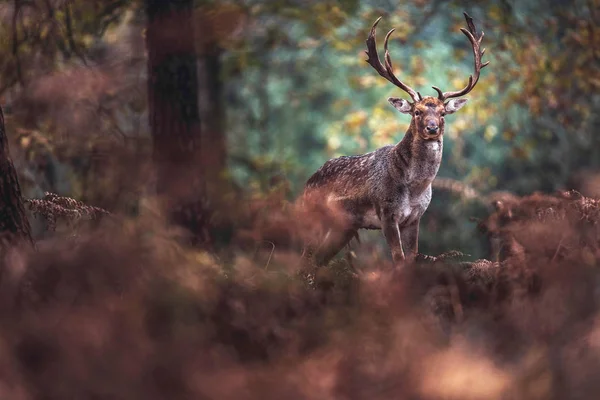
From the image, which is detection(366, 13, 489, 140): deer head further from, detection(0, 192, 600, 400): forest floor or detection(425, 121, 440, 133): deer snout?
detection(0, 192, 600, 400): forest floor

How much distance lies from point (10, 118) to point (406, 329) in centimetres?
850

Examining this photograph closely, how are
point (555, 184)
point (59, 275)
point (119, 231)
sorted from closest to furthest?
point (59, 275)
point (119, 231)
point (555, 184)

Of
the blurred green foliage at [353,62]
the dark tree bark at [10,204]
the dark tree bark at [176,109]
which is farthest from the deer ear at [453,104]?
the dark tree bark at [10,204]

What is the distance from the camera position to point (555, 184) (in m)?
18.2

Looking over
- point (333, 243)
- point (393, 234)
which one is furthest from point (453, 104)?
point (333, 243)

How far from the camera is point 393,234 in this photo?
7629 millimetres

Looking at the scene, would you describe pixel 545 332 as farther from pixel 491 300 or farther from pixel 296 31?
pixel 296 31

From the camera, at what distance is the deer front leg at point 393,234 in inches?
297

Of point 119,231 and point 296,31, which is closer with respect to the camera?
point 119,231

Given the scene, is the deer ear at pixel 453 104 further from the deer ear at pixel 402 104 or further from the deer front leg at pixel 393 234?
the deer front leg at pixel 393 234

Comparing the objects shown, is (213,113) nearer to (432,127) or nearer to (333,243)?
(333,243)

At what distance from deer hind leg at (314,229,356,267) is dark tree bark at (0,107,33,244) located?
385cm

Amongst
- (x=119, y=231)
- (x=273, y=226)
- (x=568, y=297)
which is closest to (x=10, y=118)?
(x=273, y=226)

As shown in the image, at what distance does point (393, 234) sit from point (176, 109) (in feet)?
8.81
